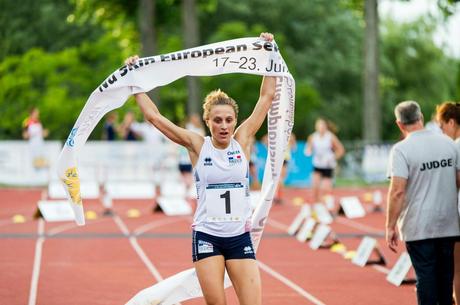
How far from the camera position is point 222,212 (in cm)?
782

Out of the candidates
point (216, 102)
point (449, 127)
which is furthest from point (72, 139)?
point (449, 127)

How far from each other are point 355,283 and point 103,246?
534 centimetres

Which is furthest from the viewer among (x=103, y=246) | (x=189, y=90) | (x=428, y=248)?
(x=189, y=90)

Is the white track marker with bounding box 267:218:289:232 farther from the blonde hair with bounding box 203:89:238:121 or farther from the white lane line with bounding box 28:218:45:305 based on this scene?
the blonde hair with bounding box 203:89:238:121

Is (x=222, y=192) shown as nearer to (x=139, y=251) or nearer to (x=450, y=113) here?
(x=450, y=113)

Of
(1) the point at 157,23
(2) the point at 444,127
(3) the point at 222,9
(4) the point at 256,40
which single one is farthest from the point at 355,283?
(3) the point at 222,9

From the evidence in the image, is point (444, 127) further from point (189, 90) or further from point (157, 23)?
point (157, 23)

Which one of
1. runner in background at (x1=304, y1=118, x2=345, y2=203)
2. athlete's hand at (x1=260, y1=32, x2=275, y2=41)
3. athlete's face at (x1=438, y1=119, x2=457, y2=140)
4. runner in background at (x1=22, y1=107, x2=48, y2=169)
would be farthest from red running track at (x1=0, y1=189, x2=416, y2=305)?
runner in background at (x1=22, y1=107, x2=48, y2=169)

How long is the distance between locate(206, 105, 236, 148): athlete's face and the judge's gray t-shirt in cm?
164

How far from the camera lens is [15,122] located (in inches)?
1938

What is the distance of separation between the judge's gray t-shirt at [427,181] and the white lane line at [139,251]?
4.80 meters

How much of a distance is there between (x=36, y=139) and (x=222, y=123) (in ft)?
77.4

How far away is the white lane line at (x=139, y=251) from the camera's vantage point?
13.4m

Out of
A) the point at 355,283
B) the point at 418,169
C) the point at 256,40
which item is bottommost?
the point at 355,283
